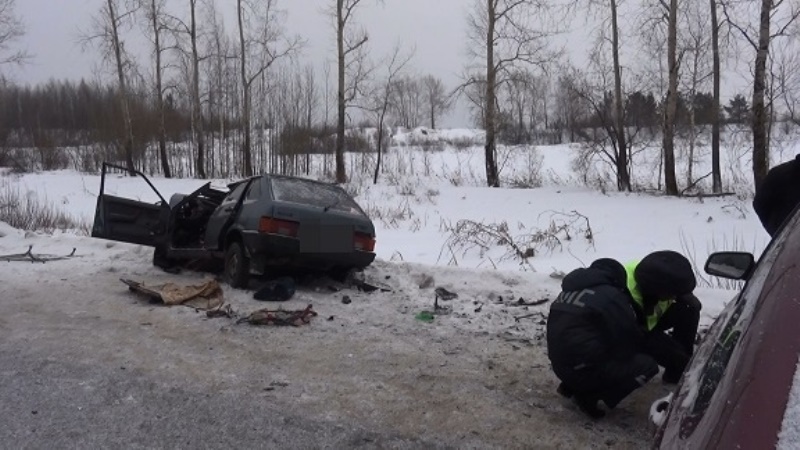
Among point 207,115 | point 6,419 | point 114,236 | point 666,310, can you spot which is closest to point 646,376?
point 666,310

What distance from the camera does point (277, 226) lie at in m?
7.50

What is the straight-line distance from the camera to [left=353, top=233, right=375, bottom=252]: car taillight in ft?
25.9

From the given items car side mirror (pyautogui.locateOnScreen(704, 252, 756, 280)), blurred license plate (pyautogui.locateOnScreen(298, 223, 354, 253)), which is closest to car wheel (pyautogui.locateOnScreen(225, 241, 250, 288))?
blurred license plate (pyautogui.locateOnScreen(298, 223, 354, 253))

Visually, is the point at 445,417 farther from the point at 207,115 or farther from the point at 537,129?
the point at 537,129

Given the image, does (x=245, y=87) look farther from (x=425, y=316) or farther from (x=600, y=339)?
(x=600, y=339)

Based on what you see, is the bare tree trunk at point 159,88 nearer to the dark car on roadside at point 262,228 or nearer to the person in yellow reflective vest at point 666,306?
the dark car on roadside at point 262,228

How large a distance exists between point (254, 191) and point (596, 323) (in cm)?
540

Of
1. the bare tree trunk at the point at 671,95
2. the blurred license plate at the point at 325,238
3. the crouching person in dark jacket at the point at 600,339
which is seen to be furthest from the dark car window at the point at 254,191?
the bare tree trunk at the point at 671,95

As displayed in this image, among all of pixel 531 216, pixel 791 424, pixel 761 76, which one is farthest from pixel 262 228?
pixel 761 76

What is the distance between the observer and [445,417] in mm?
4160

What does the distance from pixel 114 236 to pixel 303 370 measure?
17.2 ft

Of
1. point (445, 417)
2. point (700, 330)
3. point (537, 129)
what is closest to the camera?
point (445, 417)

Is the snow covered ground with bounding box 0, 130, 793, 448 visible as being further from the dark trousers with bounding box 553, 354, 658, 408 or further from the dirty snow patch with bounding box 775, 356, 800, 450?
the dirty snow patch with bounding box 775, 356, 800, 450

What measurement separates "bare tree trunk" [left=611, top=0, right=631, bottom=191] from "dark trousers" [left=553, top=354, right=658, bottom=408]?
1932cm
